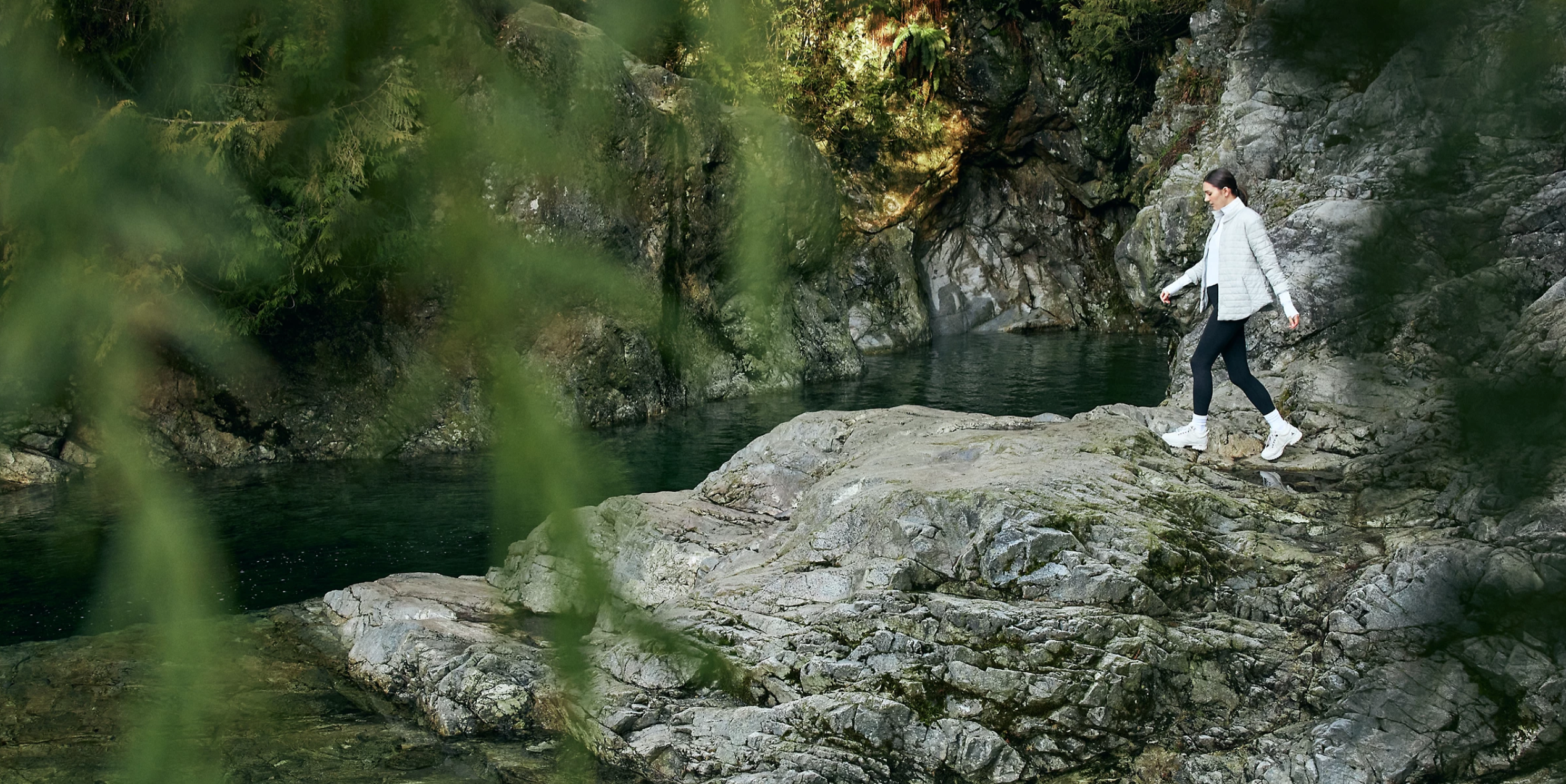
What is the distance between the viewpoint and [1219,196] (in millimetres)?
7016

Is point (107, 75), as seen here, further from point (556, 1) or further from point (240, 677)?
point (240, 677)

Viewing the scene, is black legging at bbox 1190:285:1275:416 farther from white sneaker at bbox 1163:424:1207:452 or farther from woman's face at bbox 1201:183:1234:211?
woman's face at bbox 1201:183:1234:211

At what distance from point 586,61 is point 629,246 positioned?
0.21 metres

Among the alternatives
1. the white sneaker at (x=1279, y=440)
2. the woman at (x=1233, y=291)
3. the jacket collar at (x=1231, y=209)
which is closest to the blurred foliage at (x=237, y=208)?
the woman at (x=1233, y=291)

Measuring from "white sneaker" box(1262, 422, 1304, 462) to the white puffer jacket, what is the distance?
0.98m

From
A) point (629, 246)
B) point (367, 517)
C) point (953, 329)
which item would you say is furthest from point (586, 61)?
point (953, 329)

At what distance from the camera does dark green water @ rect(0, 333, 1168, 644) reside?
9.48 m

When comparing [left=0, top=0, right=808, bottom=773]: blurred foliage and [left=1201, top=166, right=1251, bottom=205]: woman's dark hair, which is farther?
[left=1201, top=166, right=1251, bottom=205]: woman's dark hair

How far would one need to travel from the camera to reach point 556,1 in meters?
1.02

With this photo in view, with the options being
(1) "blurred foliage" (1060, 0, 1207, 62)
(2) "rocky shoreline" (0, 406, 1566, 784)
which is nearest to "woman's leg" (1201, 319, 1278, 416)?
(2) "rocky shoreline" (0, 406, 1566, 784)

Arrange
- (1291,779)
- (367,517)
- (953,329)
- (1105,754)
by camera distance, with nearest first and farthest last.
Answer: (1291,779) → (1105,754) → (367,517) → (953,329)

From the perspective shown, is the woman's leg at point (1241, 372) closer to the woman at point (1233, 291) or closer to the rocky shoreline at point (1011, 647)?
the woman at point (1233, 291)

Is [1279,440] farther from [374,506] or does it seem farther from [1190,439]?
[374,506]

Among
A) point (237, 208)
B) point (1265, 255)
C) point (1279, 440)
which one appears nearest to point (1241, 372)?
point (1279, 440)
